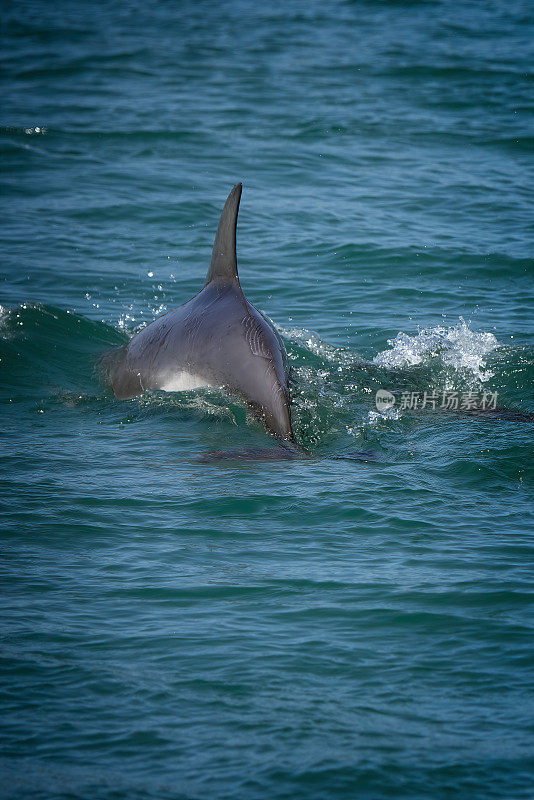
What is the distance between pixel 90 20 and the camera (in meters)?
28.6

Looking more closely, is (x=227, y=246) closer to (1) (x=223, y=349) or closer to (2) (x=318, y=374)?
(1) (x=223, y=349)

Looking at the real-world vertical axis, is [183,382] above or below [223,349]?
below

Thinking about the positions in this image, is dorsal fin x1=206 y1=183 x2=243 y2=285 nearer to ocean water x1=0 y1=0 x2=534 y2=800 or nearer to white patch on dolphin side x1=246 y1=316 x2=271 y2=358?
white patch on dolphin side x1=246 y1=316 x2=271 y2=358

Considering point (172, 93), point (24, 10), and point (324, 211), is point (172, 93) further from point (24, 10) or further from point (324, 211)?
point (24, 10)

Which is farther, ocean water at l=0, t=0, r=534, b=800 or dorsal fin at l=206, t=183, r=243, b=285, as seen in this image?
dorsal fin at l=206, t=183, r=243, b=285

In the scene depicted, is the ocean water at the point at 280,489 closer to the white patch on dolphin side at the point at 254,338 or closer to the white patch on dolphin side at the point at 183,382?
the white patch on dolphin side at the point at 183,382

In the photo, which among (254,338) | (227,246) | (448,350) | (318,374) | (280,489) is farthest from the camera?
(448,350)

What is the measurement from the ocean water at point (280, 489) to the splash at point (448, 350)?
3 cm

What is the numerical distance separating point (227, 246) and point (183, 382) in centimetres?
111

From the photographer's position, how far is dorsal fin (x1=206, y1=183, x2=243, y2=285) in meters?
7.56

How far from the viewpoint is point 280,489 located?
6453mm

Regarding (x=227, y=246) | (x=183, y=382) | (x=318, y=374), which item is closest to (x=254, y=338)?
(x=183, y=382)

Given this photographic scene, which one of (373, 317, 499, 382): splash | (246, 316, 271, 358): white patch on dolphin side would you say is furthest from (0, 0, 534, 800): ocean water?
(246, 316, 271, 358): white patch on dolphin side

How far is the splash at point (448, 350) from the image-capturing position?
938cm
